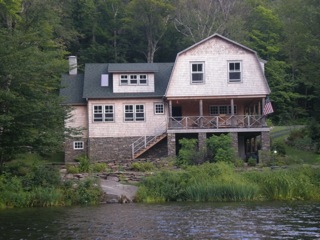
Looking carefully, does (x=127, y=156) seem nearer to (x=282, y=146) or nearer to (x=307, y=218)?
(x=282, y=146)

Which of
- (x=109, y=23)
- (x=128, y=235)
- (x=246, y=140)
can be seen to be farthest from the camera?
(x=109, y=23)

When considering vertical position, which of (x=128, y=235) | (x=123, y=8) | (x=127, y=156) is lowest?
(x=128, y=235)

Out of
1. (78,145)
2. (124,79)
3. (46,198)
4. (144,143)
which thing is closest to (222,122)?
(144,143)

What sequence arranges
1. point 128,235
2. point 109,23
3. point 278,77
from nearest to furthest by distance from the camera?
point 128,235, point 278,77, point 109,23

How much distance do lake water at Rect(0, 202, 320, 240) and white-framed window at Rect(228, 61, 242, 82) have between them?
16152 millimetres

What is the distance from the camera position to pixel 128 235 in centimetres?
1962

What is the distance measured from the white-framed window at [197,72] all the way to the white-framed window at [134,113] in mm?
4227

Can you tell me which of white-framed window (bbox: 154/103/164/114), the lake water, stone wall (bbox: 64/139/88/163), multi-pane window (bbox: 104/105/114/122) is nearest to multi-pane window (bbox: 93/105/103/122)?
multi-pane window (bbox: 104/105/114/122)

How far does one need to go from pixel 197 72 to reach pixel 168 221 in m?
22.0

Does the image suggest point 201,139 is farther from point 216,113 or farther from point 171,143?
point 216,113

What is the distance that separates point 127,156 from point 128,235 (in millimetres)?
23934

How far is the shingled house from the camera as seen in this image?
42.9 m

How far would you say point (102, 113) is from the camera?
44.0 meters

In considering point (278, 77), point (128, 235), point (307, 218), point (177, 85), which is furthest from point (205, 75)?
point (128, 235)
